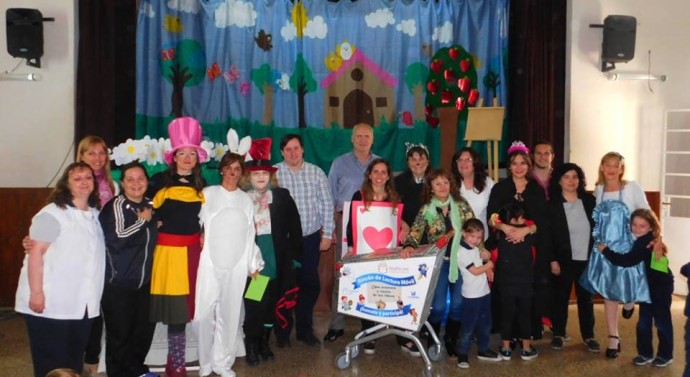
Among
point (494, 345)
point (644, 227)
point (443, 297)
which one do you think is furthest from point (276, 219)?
point (644, 227)

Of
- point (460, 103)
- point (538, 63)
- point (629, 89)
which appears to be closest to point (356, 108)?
point (460, 103)

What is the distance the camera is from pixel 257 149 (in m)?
3.94

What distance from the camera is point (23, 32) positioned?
17.7ft

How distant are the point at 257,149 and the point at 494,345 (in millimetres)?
2180

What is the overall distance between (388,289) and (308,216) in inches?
40.4

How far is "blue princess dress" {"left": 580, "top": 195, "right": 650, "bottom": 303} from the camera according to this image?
3.98 meters

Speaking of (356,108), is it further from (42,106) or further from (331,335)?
(42,106)

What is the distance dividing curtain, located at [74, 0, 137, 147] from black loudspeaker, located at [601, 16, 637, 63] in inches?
178

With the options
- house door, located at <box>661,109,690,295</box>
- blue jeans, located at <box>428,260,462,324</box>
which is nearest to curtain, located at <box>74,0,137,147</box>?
blue jeans, located at <box>428,260,462,324</box>

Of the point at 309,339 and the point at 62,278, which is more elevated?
the point at 62,278

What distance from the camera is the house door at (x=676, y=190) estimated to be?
6242mm

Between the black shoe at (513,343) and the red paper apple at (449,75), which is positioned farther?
the red paper apple at (449,75)

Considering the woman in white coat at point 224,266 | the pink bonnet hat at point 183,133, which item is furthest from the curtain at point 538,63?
the pink bonnet hat at point 183,133

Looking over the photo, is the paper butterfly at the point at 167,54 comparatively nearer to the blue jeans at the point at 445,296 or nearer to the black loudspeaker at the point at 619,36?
the blue jeans at the point at 445,296
